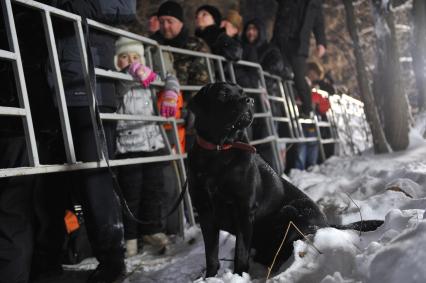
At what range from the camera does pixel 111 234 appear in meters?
2.43

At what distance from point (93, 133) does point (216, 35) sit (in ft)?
9.44

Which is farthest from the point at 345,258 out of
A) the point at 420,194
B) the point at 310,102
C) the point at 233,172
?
the point at 310,102

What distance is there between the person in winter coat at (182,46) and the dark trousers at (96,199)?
151cm

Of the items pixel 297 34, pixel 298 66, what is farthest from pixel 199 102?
pixel 297 34

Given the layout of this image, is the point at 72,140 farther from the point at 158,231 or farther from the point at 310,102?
the point at 310,102

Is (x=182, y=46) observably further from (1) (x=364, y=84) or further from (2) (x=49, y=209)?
(1) (x=364, y=84)

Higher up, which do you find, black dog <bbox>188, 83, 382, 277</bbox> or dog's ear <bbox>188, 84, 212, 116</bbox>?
dog's ear <bbox>188, 84, 212, 116</bbox>

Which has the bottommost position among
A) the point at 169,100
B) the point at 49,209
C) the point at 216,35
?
the point at 49,209

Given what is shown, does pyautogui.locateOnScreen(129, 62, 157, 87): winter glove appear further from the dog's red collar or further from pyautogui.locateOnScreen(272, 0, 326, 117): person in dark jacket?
pyautogui.locateOnScreen(272, 0, 326, 117): person in dark jacket

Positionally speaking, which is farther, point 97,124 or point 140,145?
point 140,145

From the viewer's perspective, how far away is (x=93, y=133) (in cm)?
256

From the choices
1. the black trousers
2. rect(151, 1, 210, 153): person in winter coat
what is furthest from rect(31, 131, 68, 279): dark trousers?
the black trousers

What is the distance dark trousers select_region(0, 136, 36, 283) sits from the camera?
2117 mm

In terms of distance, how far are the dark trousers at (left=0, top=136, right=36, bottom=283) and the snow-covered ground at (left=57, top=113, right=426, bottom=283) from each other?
65 centimetres
